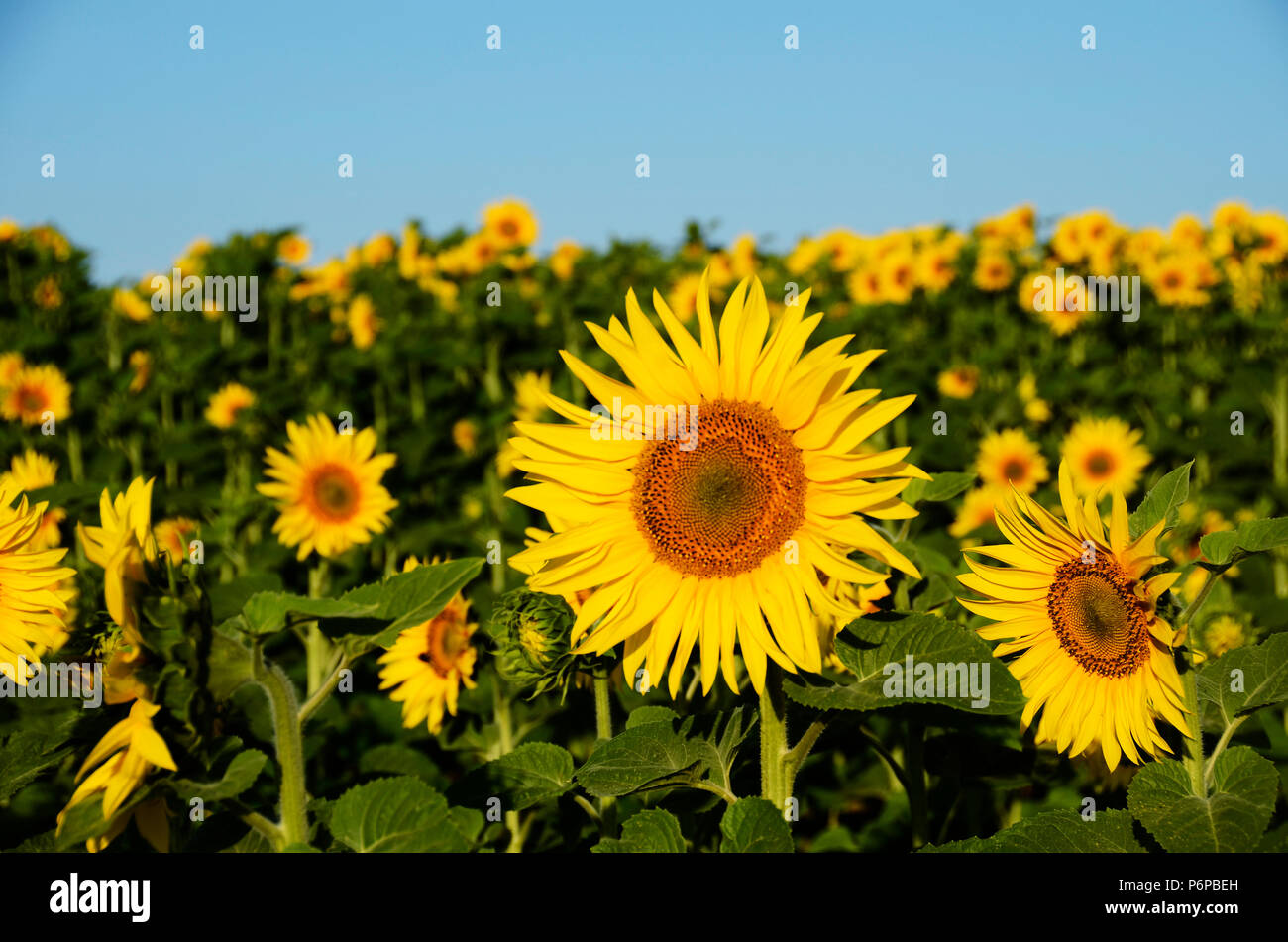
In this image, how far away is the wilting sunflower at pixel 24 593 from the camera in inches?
90.5

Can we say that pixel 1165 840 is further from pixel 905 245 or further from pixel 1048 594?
pixel 905 245

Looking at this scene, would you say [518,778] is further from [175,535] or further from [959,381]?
[959,381]

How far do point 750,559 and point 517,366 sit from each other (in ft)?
23.9

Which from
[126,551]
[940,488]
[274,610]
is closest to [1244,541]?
[940,488]

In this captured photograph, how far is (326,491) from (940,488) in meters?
3.91

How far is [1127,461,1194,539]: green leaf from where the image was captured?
7.41 ft

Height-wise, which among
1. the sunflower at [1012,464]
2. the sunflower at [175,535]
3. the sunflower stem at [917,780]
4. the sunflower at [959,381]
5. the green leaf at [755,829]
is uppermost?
the sunflower at [959,381]

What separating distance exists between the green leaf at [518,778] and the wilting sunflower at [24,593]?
0.94 metres

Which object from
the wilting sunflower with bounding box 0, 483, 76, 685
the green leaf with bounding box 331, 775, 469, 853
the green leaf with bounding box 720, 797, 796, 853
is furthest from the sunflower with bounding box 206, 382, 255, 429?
the green leaf with bounding box 720, 797, 796, 853

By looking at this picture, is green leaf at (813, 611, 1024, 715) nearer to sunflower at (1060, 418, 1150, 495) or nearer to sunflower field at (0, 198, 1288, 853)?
sunflower field at (0, 198, 1288, 853)

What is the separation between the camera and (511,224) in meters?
11.8

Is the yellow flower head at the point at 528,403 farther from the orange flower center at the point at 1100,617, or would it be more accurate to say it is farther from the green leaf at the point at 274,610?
the green leaf at the point at 274,610

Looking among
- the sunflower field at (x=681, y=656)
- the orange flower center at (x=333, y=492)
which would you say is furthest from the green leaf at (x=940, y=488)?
the orange flower center at (x=333, y=492)
